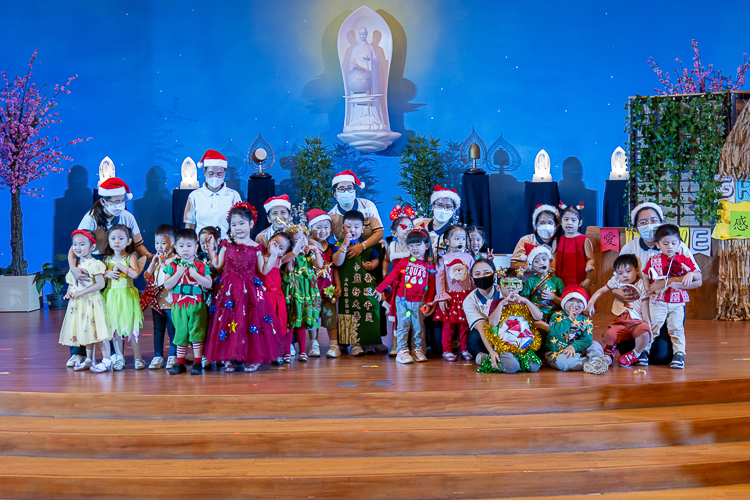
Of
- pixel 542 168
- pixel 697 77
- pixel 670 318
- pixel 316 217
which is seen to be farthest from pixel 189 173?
pixel 697 77

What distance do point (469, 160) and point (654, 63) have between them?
9.07 feet

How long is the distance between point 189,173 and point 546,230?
5132 millimetres

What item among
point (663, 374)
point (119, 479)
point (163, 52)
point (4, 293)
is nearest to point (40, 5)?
point (163, 52)

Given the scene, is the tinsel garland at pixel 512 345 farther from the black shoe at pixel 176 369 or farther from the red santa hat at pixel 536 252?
the black shoe at pixel 176 369

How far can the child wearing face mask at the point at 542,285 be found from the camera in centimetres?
424

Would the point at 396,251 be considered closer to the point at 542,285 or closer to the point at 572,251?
the point at 542,285

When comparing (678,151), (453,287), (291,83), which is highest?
(291,83)

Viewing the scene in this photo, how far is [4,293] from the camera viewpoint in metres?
7.39

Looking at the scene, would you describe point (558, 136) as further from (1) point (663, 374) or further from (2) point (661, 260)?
(1) point (663, 374)

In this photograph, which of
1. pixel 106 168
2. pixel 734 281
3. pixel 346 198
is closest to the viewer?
pixel 346 198

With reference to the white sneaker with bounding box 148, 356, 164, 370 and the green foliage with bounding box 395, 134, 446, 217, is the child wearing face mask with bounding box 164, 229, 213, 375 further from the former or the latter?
the green foliage with bounding box 395, 134, 446, 217

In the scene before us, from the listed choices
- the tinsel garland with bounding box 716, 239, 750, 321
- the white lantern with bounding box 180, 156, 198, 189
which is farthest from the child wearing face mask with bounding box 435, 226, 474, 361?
the white lantern with bounding box 180, 156, 198, 189

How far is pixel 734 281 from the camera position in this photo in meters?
5.99

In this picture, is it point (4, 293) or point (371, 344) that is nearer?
point (371, 344)
